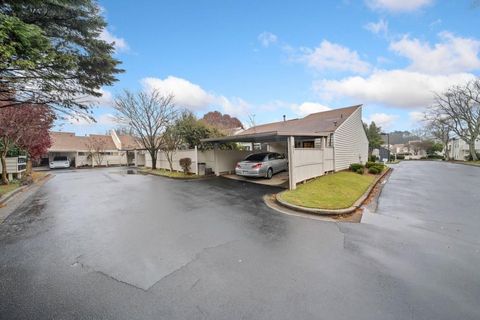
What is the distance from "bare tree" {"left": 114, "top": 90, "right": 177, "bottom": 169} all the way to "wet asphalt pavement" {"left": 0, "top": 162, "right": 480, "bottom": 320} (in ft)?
49.8

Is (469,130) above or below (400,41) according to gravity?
below

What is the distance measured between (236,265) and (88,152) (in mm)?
35950

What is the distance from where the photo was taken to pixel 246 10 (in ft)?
34.6

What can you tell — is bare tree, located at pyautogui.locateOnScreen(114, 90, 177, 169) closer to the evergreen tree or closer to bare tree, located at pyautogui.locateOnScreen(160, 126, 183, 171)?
bare tree, located at pyautogui.locateOnScreen(160, 126, 183, 171)

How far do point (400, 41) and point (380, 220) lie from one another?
11240mm

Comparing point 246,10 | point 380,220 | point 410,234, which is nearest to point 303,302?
point 410,234

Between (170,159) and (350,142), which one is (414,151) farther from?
(170,159)

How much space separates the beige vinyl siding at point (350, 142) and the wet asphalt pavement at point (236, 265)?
826 centimetres

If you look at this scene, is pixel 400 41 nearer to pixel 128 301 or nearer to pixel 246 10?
pixel 246 10

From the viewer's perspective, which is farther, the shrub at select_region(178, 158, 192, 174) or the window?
the window

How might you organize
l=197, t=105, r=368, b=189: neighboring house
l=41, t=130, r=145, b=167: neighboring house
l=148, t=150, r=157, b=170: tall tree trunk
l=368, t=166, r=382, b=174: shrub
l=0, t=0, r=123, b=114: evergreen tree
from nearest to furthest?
l=0, t=0, r=123, b=114: evergreen tree → l=197, t=105, r=368, b=189: neighboring house → l=368, t=166, r=382, b=174: shrub → l=148, t=150, r=157, b=170: tall tree trunk → l=41, t=130, r=145, b=167: neighboring house

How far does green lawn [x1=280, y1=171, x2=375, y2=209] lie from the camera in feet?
23.5

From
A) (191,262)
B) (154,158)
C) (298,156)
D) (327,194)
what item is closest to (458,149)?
(298,156)

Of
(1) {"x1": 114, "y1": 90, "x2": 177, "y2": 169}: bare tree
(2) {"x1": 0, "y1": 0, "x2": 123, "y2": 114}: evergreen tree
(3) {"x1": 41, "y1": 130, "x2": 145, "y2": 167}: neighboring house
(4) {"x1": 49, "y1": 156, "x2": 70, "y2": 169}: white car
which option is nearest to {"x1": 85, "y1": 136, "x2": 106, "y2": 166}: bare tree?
(3) {"x1": 41, "y1": 130, "x2": 145, "y2": 167}: neighboring house
